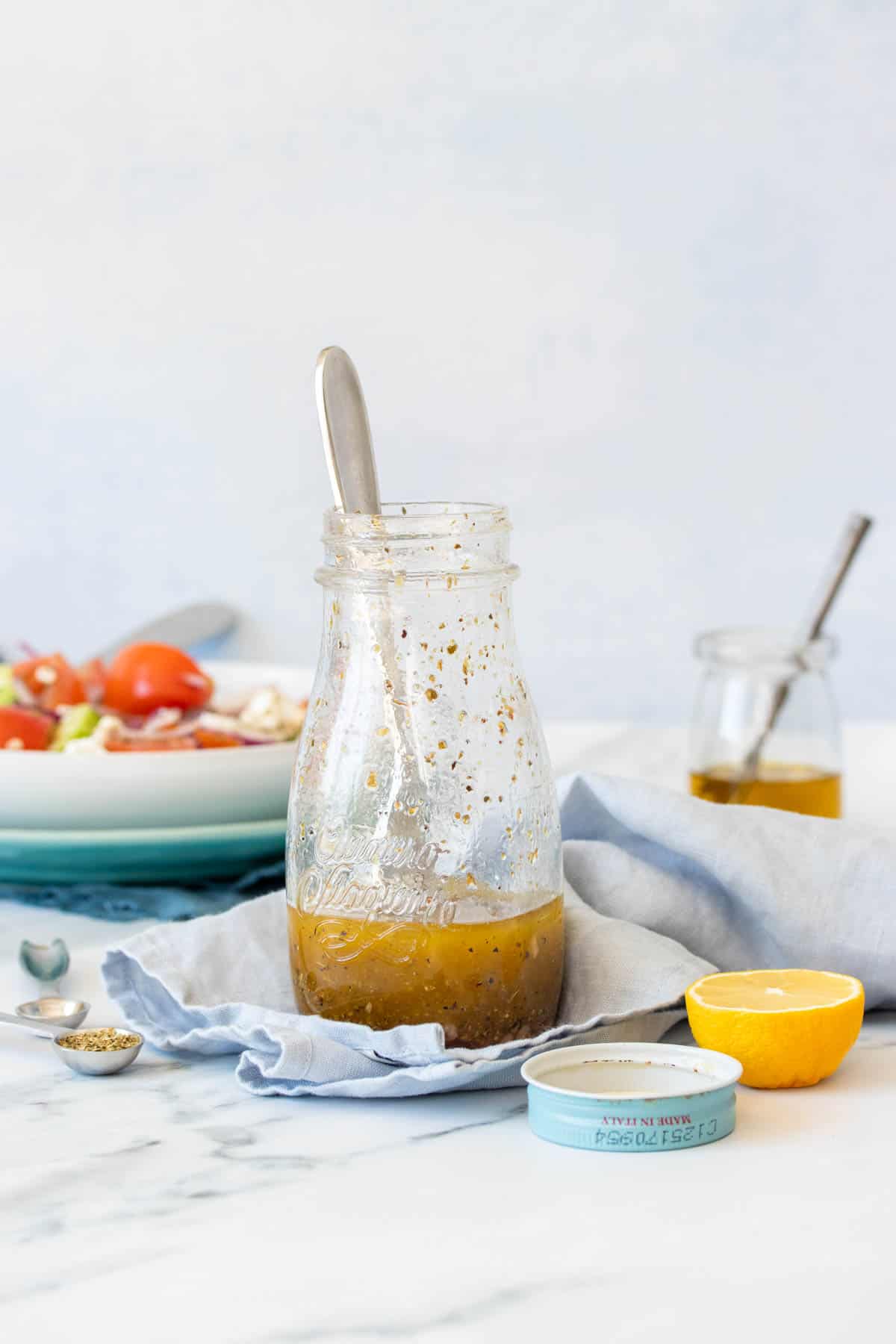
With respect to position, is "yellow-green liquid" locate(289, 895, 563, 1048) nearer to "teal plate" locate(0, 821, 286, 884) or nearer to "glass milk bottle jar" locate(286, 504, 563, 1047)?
"glass milk bottle jar" locate(286, 504, 563, 1047)

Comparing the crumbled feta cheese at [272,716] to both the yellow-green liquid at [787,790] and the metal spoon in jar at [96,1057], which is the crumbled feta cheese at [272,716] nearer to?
the yellow-green liquid at [787,790]

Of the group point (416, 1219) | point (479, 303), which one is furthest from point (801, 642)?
point (479, 303)

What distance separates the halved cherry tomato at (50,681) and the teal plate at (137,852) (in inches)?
8.1

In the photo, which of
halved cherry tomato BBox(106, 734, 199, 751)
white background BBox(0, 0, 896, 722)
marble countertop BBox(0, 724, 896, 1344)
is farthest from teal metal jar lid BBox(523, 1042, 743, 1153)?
white background BBox(0, 0, 896, 722)

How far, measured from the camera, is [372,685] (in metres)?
0.68

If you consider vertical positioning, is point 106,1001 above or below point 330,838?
below

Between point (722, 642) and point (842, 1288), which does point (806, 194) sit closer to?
point (722, 642)

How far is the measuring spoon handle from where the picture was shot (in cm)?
72

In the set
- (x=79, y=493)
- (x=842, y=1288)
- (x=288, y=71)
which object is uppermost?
(x=288, y=71)

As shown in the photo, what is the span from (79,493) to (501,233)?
35.9 inches

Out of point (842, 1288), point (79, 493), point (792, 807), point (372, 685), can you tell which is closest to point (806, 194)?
point (79, 493)

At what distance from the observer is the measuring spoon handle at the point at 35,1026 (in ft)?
2.37

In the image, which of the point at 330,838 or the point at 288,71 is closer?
the point at 330,838

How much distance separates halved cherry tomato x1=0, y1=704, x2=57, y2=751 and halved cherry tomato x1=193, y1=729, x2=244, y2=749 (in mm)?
113
